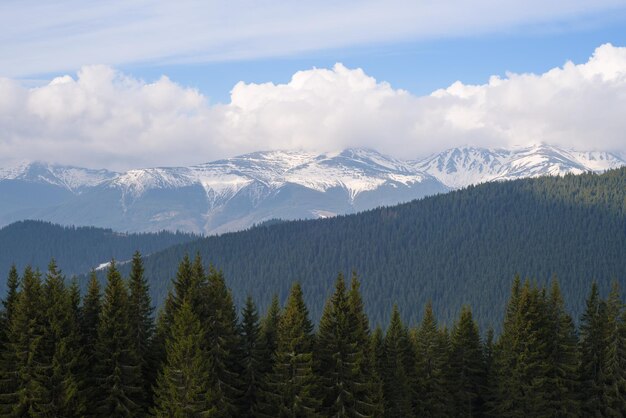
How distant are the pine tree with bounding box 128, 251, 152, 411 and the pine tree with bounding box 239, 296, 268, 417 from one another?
6868 millimetres

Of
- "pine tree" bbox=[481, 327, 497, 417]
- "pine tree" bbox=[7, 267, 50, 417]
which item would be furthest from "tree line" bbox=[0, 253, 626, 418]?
"pine tree" bbox=[481, 327, 497, 417]

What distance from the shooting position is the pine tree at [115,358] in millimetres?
51844

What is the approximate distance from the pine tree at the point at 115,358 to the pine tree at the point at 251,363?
878cm

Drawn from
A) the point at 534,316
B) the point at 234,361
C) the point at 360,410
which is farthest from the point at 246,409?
the point at 534,316

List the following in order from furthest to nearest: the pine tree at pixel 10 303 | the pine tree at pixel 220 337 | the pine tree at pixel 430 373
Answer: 1. the pine tree at pixel 430 373
2. the pine tree at pixel 220 337
3. the pine tree at pixel 10 303

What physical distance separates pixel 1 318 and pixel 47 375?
8.38 m

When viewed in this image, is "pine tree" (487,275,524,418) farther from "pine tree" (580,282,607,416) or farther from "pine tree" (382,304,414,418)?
"pine tree" (382,304,414,418)

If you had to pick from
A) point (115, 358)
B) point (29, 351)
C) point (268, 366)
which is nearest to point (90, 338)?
point (115, 358)

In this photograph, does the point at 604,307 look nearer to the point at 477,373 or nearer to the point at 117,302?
the point at 477,373

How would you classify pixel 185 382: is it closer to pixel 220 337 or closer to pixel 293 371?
pixel 220 337

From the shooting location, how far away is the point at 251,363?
5916 cm

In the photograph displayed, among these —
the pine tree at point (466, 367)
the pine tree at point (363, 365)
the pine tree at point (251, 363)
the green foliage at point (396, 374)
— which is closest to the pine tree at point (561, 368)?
the pine tree at point (466, 367)

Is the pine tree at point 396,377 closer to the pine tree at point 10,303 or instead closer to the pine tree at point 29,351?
the pine tree at point 29,351

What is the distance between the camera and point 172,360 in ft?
163
